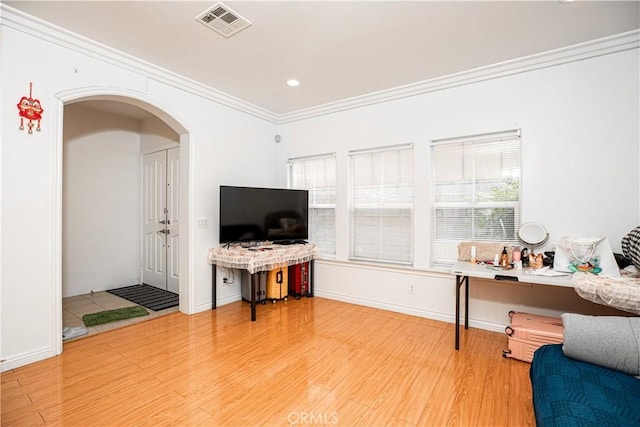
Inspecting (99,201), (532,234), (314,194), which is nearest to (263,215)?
(314,194)

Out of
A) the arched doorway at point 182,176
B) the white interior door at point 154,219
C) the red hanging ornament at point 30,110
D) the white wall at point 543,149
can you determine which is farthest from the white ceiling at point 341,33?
the white interior door at point 154,219

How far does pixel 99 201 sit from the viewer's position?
15.3ft

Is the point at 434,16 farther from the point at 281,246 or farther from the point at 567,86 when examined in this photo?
the point at 281,246

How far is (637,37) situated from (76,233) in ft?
21.7

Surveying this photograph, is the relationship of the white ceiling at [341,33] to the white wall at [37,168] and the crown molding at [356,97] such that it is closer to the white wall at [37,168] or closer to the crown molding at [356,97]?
the crown molding at [356,97]

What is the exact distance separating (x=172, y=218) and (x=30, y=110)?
2.35 meters

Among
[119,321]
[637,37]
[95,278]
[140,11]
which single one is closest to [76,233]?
[95,278]

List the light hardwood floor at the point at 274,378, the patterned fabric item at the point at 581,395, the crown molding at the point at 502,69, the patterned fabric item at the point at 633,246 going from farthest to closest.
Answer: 1. the crown molding at the point at 502,69
2. the patterned fabric item at the point at 633,246
3. the light hardwood floor at the point at 274,378
4. the patterned fabric item at the point at 581,395

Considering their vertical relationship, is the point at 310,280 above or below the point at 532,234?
below

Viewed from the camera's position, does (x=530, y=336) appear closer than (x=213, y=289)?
Yes

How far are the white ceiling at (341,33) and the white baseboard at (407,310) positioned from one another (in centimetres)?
266

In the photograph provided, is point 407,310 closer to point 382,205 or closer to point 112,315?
point 382,205

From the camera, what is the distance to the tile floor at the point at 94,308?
327 centimetres

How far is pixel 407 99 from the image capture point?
3.71 m
